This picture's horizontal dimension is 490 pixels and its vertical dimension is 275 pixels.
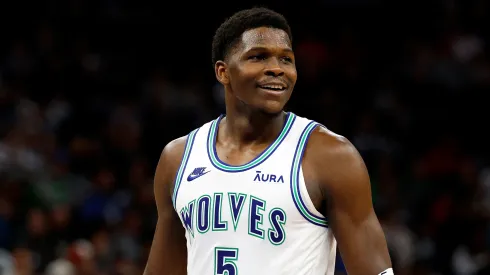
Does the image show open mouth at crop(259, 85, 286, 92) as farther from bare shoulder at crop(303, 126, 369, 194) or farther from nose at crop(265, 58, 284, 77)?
bare shoulder at crop(303, 126, 369, 194)

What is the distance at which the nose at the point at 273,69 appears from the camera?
3824mm

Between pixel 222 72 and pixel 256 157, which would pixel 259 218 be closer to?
pixel 256 157

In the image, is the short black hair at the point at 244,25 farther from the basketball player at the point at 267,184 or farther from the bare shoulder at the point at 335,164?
the bare shoulder at the point at 335,164

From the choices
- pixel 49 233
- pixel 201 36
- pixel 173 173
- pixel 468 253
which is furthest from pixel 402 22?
pixel 173 173

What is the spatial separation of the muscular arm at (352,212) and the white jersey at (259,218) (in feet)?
0.33

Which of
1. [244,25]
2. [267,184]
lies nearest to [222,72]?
[244,25]

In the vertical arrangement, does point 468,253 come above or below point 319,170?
above

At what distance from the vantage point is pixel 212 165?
4.00 meters

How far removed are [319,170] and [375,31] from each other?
9.18 m

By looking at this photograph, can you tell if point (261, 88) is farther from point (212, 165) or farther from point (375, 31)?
point (375, 31)

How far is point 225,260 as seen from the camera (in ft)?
12.5

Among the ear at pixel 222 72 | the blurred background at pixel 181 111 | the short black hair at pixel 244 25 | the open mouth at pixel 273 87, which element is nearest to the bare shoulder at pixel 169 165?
the ear at pixel 222 72

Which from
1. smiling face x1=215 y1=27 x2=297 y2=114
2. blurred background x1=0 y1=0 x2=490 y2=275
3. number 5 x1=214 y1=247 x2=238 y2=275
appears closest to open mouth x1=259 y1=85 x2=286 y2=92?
smiling face x1=215 y1=27 x2=297 y2=114

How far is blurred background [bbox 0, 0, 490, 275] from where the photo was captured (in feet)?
29.8
